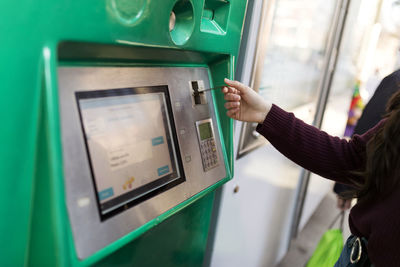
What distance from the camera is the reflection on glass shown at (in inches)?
49.5

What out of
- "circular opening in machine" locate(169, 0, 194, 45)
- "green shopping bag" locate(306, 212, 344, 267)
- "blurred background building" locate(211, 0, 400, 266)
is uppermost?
"circular opening in machine" locate(169, 0, 194, 45)

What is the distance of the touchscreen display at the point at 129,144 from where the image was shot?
525 mm

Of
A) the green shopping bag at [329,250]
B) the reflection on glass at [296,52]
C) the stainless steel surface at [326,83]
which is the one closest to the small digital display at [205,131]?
the reflection on glass at [296,52]

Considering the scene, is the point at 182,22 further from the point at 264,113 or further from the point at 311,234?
the point at 311,234

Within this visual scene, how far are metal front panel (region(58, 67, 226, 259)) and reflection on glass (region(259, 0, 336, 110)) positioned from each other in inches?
22.9

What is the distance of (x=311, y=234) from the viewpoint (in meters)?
2.72

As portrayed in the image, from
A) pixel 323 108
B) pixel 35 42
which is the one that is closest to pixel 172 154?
pixel 35 42

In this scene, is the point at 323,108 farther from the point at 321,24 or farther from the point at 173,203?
the point at 173,203

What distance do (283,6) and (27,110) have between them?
107 cm

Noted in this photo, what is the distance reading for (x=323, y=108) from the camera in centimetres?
209

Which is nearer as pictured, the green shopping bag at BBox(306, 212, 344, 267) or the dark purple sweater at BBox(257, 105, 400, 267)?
the dark purple sweater at BBox(257, 105, 400, 267)

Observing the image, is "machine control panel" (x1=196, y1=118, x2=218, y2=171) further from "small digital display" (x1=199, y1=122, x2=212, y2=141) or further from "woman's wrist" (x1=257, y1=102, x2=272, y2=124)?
"woman's wrist" (x1=257, y1=102, x2=272, y2=124)

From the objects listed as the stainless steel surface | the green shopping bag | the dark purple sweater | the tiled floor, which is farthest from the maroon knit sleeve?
the tiled floor

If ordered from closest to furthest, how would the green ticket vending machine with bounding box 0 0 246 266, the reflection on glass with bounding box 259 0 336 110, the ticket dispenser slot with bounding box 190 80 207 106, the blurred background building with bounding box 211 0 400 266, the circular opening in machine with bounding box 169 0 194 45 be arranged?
the green ticket vending machine with bounding box 0 0 246 266
the circular opening in machine with bounding box 169 0 194 45
the ticket dispenser slot with bounding box 190 80 207 106
the blurred background building with bounding box 211 0 400 266
the reflection on glass with bounding box 259 0 336 110
